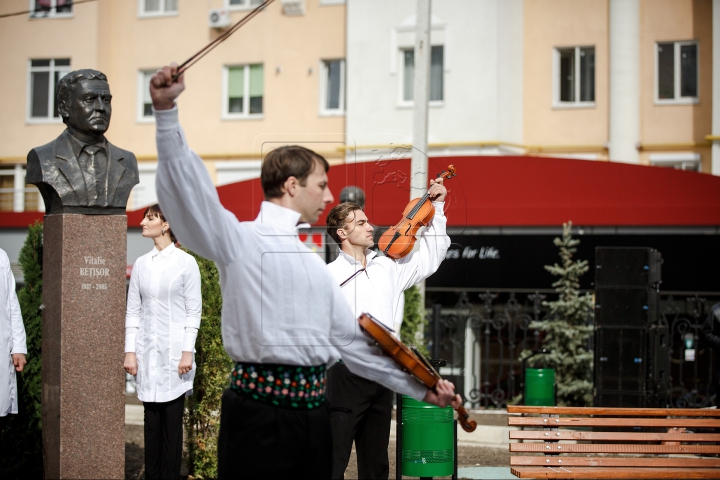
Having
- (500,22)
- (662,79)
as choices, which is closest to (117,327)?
(500,22)

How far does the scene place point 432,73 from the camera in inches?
759

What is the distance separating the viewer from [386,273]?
5324 millimetres

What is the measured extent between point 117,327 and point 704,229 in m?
11.7

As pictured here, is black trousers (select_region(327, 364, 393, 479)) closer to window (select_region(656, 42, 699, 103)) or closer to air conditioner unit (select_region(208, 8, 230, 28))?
window (select_region(656, 42, 699, 103))

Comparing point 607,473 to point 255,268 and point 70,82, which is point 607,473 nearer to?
point 255,268

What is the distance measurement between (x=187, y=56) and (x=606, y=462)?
1731 cm

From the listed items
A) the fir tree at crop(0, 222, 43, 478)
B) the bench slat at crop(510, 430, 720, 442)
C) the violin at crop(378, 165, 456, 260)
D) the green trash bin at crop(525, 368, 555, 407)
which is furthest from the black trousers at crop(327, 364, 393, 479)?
the green trash bin at crop(525, 368, 555, 407)

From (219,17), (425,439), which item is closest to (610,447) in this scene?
(425,439)

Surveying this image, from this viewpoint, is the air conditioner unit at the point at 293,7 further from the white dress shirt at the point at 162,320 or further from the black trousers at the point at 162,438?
the black trousers at the point at 162,438

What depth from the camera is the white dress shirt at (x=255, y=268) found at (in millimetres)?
2984

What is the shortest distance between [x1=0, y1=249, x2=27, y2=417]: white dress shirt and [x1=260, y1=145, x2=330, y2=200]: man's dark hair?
3.62m

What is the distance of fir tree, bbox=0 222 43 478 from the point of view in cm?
686

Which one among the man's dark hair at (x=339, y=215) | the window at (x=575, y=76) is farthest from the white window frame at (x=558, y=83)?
the man's dark hair at (x=339, y=215)

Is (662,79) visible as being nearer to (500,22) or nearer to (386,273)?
(500,22)
